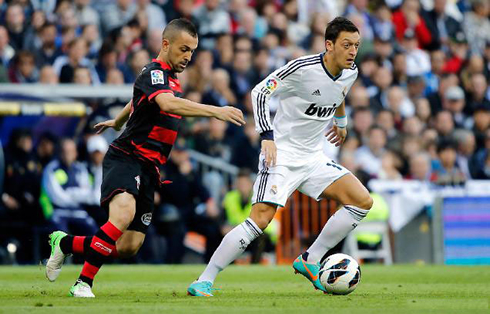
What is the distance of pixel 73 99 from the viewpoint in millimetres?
15070

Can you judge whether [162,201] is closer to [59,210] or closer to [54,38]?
[59,210]

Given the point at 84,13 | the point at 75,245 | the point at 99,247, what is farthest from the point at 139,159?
the point at 84,13

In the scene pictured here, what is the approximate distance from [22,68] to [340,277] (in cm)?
861

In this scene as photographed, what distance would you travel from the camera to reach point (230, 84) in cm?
1750

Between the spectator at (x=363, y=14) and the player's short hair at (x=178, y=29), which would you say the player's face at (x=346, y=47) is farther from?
the spectator at (x=363, y=14)

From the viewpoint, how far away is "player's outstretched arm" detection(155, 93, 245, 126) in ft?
24.7

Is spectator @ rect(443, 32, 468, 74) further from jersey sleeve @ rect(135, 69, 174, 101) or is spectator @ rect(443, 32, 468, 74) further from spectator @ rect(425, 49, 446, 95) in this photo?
jersey sleeve @ rect(135, 69, 174, 101)

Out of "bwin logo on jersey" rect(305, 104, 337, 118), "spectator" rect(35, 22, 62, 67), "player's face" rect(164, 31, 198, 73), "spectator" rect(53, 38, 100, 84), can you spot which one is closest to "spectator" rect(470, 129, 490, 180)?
"spectator" rect(53, 38, 100, 84)

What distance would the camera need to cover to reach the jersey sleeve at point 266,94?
332 inches

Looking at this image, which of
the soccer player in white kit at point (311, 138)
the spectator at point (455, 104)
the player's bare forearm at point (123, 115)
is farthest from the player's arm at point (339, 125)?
the spectator at point (455, 104)

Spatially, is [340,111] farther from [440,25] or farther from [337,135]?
[440,25]

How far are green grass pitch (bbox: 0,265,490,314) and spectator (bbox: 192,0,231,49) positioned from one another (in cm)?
618

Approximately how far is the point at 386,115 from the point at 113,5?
520 cm

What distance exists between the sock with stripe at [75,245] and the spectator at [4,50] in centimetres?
752
